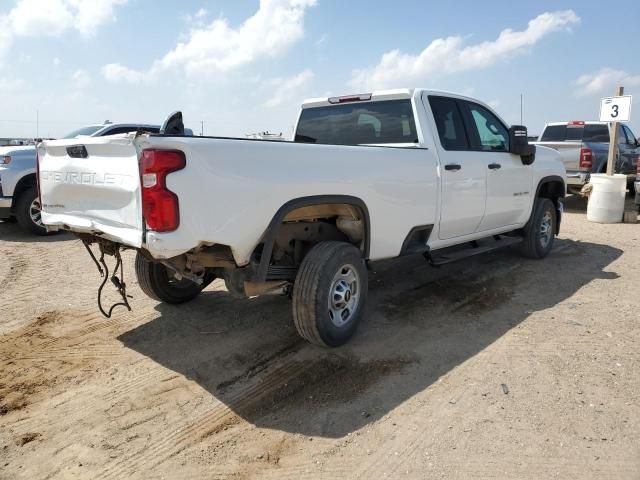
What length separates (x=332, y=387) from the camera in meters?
3.42

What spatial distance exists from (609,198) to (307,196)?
823 cm

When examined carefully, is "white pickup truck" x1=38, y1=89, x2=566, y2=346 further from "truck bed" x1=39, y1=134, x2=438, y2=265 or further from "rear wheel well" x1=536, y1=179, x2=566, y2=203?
"rear wheel well" x1=536, y1=179, x2=566, y2=203

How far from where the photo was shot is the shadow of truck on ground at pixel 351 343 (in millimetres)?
3236

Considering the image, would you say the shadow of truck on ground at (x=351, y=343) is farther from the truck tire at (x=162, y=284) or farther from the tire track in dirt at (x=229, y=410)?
the truck tire at (x=162, y=284)

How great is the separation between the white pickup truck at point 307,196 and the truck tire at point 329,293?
0.03 feet

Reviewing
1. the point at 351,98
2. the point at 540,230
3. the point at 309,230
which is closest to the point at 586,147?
the point at 540,230

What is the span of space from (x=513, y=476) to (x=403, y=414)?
28.7 inches

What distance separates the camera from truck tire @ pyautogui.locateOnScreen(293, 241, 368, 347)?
11.9 feet

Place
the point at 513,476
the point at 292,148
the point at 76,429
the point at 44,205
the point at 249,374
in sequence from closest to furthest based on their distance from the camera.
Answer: the point at 513,476 → the point at 76,429 → the point at 292,148 → the point at 249,374 → the point at 44,205

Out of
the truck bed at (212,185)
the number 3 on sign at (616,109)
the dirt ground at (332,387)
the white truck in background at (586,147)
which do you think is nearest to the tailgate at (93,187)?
the truck bed at (212,185)

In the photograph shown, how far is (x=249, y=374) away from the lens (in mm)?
3643

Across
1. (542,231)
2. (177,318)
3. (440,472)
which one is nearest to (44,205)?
(177,318)

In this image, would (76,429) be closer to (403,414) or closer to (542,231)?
(403,414)

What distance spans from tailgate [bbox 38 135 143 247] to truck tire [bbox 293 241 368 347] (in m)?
1.21
